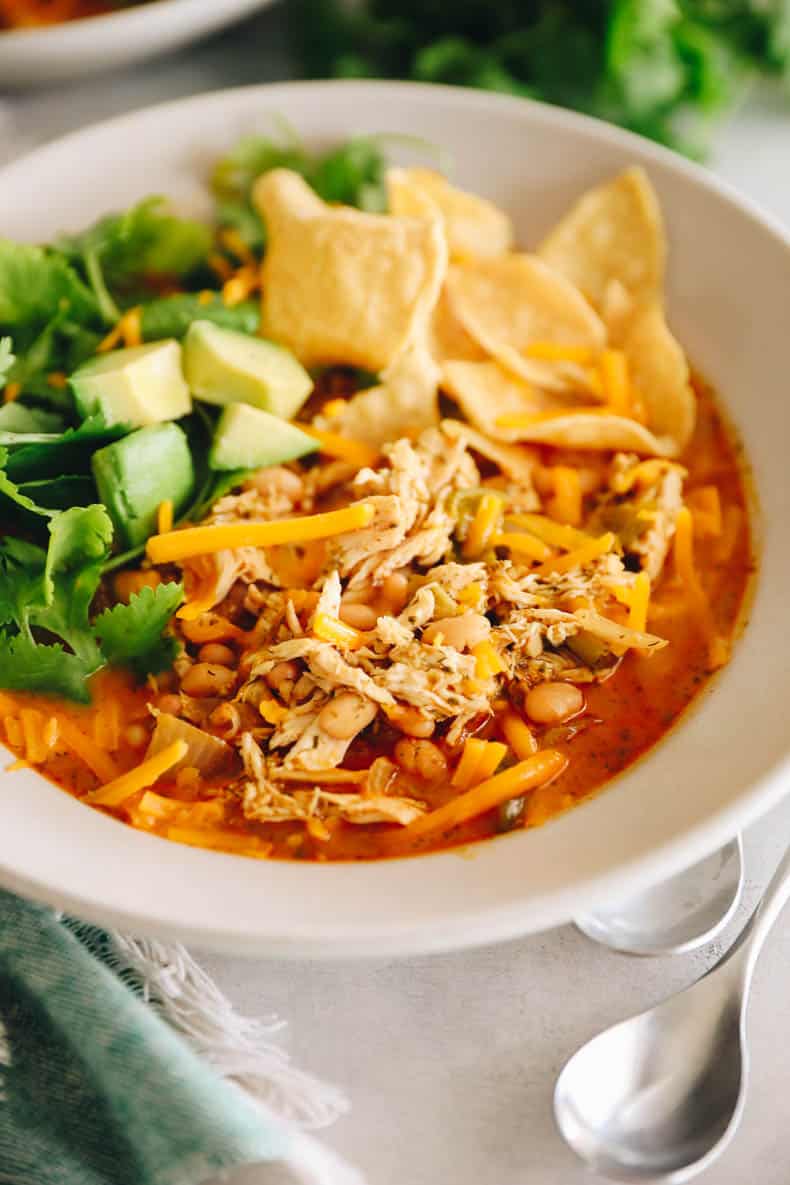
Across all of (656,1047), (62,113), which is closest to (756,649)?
(656,1047)

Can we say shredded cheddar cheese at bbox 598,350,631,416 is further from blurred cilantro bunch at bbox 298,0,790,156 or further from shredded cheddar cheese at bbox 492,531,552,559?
blurred cilantro bunch at bbox 298,0,790,156

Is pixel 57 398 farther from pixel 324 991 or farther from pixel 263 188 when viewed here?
pixel 324 991

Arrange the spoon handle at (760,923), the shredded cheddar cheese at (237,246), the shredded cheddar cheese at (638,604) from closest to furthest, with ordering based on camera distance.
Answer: the spoon handle at (760,923) < the shredded cheddar cheese at (638,604) < the shredded cheddar cheese at (237,246)

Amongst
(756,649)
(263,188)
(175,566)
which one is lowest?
(175,566)

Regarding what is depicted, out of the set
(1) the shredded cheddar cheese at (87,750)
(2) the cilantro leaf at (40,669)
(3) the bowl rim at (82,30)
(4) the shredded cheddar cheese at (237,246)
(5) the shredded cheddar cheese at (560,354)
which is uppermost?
(3) the bowl rim at (82,30)

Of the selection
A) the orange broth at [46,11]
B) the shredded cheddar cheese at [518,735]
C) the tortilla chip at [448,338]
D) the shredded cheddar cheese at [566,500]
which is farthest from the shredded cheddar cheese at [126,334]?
the orange broth at [46,11]

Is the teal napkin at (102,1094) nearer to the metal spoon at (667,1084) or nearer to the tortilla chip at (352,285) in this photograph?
the metal spoon at (667,1084)

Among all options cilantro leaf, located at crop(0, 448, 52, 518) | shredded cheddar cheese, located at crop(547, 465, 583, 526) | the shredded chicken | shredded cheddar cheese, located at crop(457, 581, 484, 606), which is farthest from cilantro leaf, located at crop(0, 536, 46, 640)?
shredded cheddar cheese, located at crop(547, 465, 583, 526)
